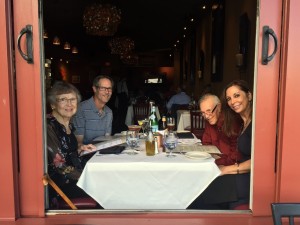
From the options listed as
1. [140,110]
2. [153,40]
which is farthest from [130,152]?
[153,40]

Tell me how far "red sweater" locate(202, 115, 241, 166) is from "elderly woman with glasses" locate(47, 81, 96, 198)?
1.03 meters

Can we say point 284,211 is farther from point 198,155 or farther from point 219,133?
point 219,133

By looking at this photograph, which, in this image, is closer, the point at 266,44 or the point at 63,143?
the point at 266,44

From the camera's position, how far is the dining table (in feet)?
6.37

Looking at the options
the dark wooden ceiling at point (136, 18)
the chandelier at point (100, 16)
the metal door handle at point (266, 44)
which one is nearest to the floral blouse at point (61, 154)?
the metal door handle at point (266, 44)

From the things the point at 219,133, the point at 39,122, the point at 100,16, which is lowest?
→ the point at 219,133

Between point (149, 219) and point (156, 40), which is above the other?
point (156, 40)

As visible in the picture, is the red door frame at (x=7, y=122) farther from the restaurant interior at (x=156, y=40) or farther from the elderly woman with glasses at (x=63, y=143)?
the elderly woman with glasses at (x=63, y=143)

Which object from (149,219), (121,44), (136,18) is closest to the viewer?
(149,219)

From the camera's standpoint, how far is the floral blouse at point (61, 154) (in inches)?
89.1

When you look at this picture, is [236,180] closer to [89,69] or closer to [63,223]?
[63,223]

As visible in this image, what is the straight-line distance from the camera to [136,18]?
28.5 ft

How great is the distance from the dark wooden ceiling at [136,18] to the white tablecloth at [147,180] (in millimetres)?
5149

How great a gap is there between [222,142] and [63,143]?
52.6 inches
